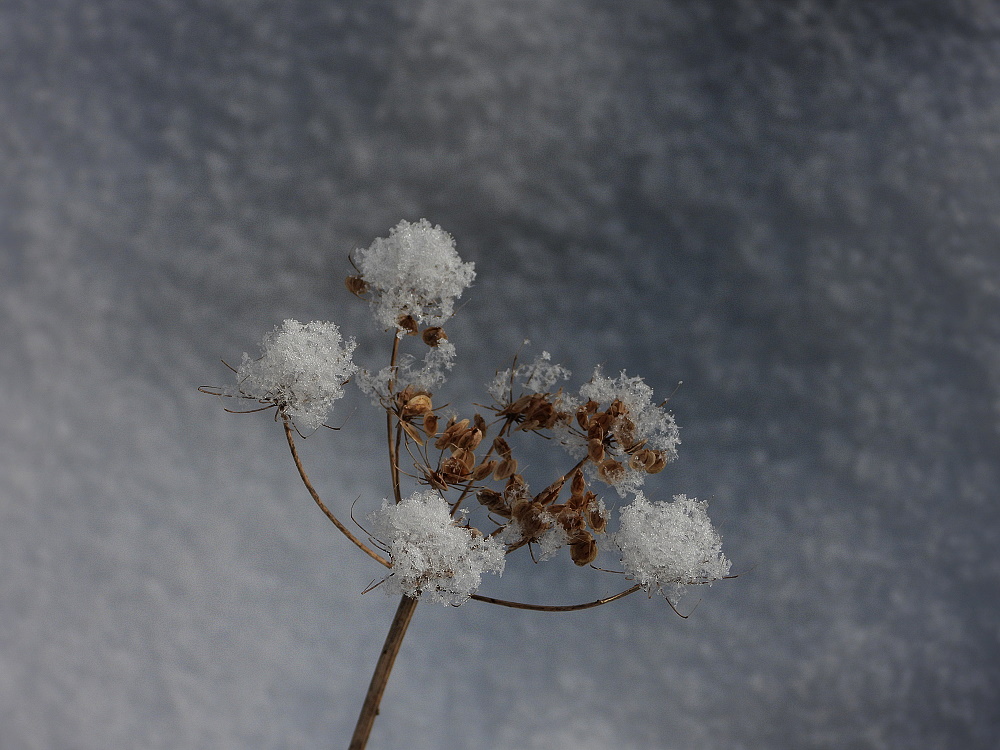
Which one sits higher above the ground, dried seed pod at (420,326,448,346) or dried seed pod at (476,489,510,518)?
dried seed pod at (420,326,448,346)

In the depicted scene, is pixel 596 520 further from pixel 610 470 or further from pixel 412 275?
pixel 412 275

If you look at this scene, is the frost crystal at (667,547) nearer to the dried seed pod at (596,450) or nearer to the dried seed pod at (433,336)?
the dried seed pod at (596,450)

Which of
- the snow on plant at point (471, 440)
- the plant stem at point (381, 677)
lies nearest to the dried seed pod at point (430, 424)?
the snow on plant at point (471, 440)

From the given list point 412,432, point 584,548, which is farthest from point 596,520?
point 412,432

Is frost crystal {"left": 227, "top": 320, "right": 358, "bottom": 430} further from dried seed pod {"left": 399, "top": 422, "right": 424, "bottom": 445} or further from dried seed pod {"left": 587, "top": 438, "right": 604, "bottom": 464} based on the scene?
dried seed pod {"left": 587, "top": 438, "right": 604, "bottom": 464}

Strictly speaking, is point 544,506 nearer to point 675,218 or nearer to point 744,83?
point 675,218

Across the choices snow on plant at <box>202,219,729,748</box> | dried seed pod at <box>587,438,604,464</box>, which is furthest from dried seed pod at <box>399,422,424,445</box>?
dried seed pod at <box>587,438,604,464</box>

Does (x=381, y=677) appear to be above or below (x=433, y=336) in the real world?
Result: below
